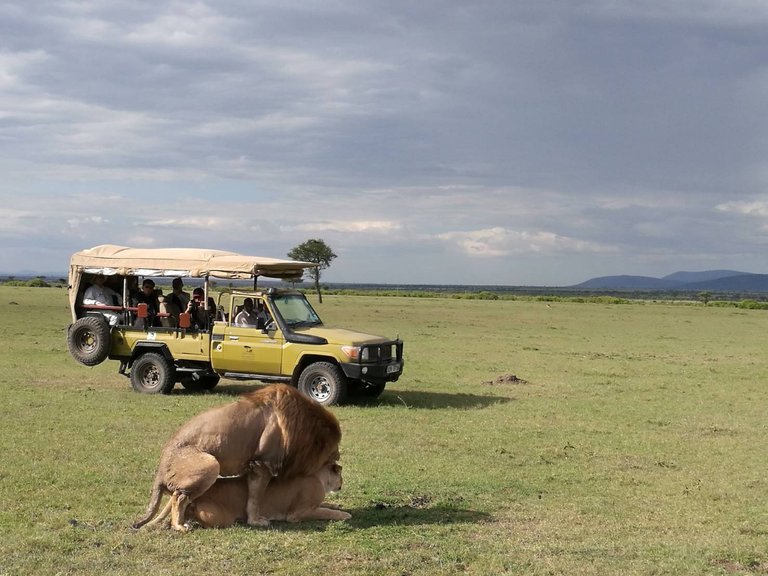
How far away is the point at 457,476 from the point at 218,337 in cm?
→ 681

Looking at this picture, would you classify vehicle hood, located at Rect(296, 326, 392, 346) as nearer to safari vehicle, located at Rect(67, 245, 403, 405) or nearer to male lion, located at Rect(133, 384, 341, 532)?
safari vehicle, located at Rect(67, 245, 403, 405)

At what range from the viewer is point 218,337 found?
48.0ft

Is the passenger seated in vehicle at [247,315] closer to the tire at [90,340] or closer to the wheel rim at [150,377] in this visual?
the wheel rim at [150,377]

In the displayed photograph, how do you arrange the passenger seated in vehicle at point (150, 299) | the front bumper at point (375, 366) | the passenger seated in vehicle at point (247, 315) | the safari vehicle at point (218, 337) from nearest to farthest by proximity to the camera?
1. the front bumper at point (375, 366)
2. the safari vehicle at point (218, 337)
3. the passenger seated in vehicle at point (247, 315)
4. the passenger seated in vehicle at point (150, 299)

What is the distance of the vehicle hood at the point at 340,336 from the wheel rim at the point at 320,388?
67cm

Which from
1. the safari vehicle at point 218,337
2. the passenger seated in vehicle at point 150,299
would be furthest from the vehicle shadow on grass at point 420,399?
the passenger seated in vehicle at point 150,299

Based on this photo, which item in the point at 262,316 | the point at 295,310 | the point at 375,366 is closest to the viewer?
the point at 375,366

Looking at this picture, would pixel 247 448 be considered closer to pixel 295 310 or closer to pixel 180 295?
pixel 295 310

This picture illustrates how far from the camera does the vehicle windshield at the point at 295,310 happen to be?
47.9 ft

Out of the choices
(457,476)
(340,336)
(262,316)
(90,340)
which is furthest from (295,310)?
(457,476)

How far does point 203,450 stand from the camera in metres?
6.29

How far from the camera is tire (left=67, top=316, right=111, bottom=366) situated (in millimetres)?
15297

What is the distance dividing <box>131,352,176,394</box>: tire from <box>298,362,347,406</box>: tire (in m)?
2.78

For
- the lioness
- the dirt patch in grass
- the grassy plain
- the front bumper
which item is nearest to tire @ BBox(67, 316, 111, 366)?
→ the grassy plain
